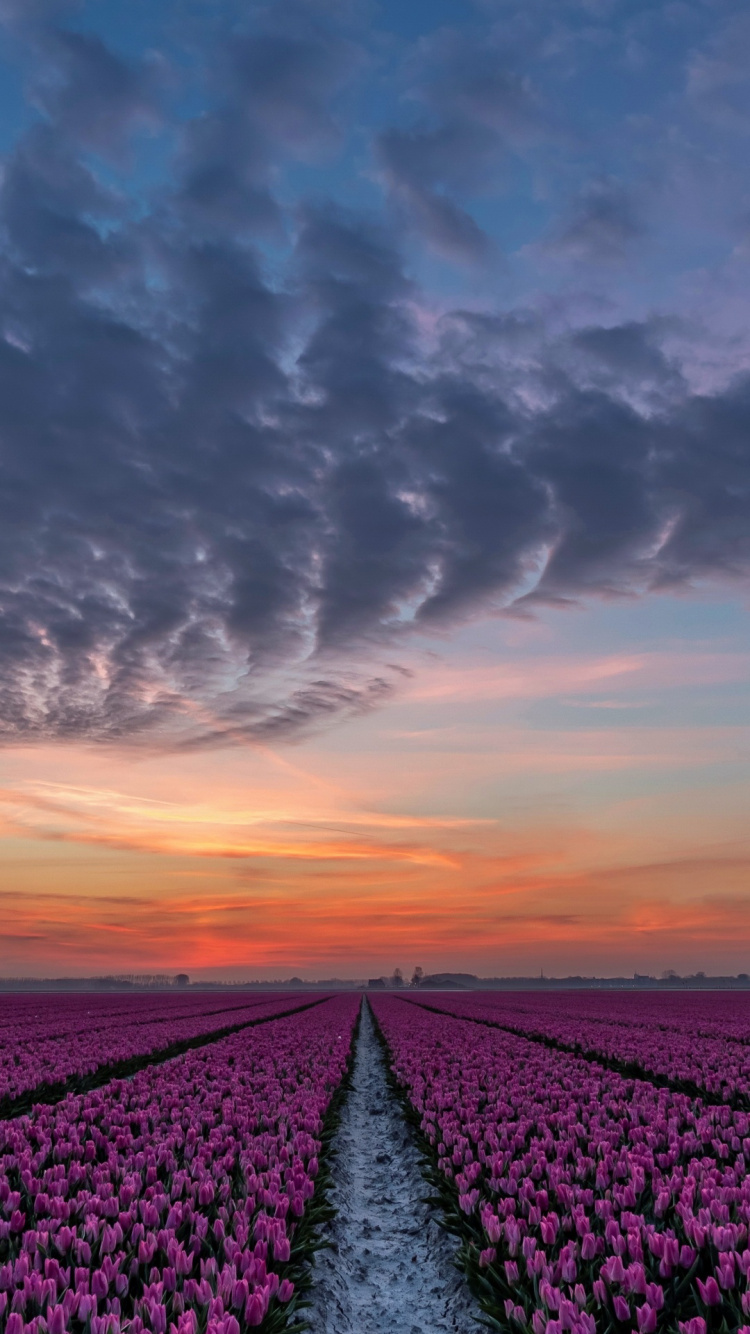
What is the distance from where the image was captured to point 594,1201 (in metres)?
6.41

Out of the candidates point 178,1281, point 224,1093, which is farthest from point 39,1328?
point 224,1093

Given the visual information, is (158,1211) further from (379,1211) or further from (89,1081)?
(89,1081)

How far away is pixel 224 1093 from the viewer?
41.0ft

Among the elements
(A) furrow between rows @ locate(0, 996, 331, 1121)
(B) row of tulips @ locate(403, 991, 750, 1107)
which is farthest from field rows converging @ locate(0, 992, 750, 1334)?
(A) furrow between rows @ locate(0, 996, 331, 1121)

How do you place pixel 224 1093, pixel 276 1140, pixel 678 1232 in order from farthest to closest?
pixel 224 1093 < pixel 276 1140 < pixel 678 1232

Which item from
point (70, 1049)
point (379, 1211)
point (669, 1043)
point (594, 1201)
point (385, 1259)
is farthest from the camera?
point (70, 1049)

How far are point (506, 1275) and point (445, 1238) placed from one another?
9.57 feet

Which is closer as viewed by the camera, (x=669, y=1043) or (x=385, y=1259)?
(x=385, y=1259)

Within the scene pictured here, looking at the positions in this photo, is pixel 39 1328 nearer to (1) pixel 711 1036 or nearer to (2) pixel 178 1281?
(2) pixel 178 1281

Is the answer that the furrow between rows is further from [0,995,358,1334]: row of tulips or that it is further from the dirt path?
the dirt path

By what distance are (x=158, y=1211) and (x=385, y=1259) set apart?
3.19m

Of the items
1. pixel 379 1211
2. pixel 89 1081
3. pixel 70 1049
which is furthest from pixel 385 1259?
pixel 70 1049

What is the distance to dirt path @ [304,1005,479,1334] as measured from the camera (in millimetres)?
6207

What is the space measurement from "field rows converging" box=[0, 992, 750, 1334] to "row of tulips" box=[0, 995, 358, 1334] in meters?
0.02
